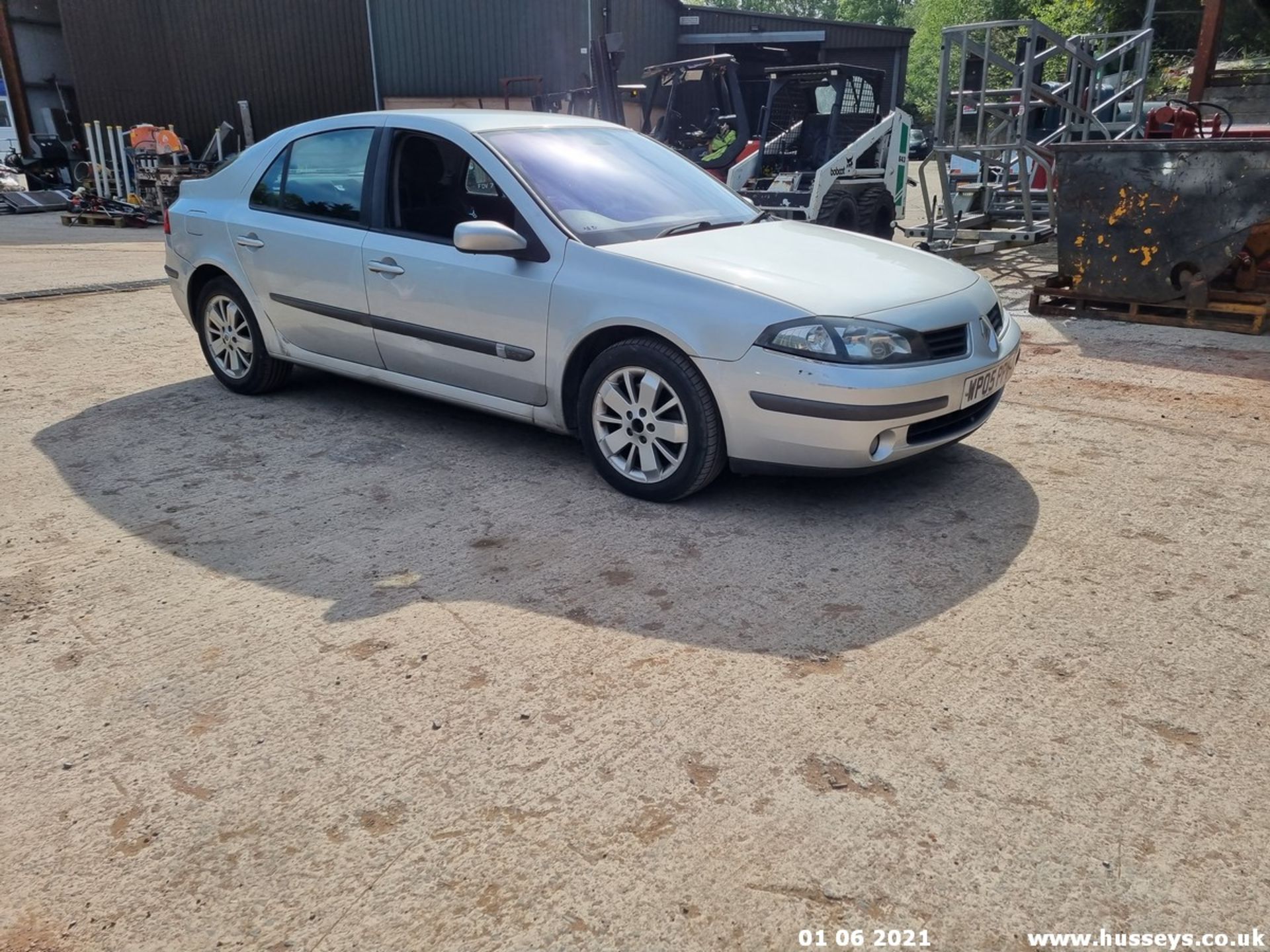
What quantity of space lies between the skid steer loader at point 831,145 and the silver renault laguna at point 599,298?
663 centimetres

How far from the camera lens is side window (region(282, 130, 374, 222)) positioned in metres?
5.08

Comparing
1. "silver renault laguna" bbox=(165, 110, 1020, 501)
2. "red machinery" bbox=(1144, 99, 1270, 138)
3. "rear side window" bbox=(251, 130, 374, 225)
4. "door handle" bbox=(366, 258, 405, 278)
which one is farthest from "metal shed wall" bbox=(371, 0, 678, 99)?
"door handle" bbox=(366, 258, 405, 278)

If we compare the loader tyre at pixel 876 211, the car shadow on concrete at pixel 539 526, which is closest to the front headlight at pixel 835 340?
the car shadow on concrete at pixel 539 526

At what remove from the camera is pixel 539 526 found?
13.2ft

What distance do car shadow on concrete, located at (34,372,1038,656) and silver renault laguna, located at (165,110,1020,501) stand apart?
11.2 inches

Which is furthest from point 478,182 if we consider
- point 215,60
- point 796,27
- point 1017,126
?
point 796,27

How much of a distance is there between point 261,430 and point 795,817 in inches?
156

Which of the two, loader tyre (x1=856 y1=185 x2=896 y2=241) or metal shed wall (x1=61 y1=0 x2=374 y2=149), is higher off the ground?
metal shed wall (x1=61 y1=0 x2=374 y2=149)

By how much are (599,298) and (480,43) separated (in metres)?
20.9

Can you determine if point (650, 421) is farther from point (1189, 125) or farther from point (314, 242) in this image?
point (1189, 125)

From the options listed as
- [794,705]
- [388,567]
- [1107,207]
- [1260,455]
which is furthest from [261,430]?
[1107,207]

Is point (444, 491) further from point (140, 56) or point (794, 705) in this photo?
point (140, 56)

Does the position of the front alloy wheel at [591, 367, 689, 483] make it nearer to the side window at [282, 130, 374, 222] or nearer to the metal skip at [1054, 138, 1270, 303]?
the side window at [282, 130, 374, 222]

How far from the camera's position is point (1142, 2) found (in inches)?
1125
